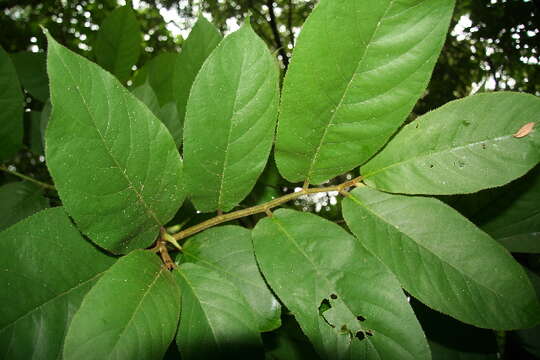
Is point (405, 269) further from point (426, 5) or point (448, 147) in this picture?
point (426, 5)

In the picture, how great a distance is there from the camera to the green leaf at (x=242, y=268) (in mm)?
919

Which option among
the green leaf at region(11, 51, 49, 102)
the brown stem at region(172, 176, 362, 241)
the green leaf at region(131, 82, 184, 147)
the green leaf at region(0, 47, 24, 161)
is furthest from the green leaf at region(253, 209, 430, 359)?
the green leaf at region(11, 51, 49, 102)

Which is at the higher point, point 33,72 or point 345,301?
point 33,72

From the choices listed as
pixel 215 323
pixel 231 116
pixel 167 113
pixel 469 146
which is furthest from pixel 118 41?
pixel 469 146

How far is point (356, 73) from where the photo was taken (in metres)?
0.77

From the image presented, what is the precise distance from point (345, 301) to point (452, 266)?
0.77ft

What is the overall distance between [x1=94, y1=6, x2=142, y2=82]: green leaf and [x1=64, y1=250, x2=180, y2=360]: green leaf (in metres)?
1.24

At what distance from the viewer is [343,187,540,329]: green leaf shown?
2.57 feet

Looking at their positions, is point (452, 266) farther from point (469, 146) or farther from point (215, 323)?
point (215, 323)

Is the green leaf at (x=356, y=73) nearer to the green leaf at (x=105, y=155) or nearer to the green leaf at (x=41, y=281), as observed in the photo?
the green leaf at (x=105, y=155)

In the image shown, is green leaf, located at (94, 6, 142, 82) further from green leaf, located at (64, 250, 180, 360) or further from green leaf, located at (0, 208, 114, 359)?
green leaf, located at (64, 250, 180, 360)

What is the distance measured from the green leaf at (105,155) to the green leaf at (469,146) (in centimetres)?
51

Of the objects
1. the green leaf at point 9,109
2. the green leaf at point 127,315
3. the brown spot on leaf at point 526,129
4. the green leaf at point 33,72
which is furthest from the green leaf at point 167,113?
the brown spot on leaf at point 526,129

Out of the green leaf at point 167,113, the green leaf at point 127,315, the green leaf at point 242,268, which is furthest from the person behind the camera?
the green leaf at point 167,113
